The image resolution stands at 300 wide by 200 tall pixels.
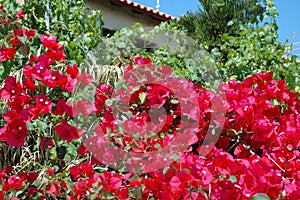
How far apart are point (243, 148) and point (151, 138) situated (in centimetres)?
36

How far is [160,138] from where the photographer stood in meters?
1.67

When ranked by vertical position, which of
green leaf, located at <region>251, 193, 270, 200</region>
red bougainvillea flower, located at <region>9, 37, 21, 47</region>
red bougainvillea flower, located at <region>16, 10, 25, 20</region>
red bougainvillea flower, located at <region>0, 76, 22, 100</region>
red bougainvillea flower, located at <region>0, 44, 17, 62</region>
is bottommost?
green leaf, located at <region>251, 193, 270, 200</region>

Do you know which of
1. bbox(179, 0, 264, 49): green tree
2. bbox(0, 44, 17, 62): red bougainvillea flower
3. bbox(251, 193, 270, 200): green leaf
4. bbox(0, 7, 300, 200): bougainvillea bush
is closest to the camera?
bbox(251, 193, 270, 200): green leaf

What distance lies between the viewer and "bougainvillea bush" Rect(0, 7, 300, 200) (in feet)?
4.54

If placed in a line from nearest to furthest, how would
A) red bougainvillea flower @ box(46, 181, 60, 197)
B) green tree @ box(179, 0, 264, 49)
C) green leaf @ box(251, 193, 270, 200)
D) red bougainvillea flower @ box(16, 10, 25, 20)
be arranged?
green leaf @ box(251, 193, 270, 200)
red bougainvillea flower @ box(46, 181, 60, 197)
red bougainvillea flower @ box(16, 10, 25, 20)
green tree @ box(179, 0, 264, 49)

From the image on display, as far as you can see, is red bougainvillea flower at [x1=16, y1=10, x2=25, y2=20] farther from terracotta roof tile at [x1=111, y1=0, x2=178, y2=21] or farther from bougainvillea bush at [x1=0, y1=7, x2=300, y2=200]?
terracotta roof tile at [x1=111, y1=0, x2=178, y2=21]

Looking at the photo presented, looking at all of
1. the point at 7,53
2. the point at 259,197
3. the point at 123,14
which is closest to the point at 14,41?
the point at 7,53

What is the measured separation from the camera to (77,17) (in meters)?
3.29

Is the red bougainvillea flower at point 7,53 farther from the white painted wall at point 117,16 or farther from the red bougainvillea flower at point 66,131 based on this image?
the white painted wall at point 117,16

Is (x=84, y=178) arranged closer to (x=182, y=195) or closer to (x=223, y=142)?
(x=182, y=195)

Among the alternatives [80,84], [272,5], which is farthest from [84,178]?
[272,5]

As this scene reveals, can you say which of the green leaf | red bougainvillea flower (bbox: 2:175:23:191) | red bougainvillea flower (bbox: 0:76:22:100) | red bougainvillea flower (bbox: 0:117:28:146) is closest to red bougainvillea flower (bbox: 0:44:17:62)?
red bougainvillea flower (bbox: 0:76:22:100)

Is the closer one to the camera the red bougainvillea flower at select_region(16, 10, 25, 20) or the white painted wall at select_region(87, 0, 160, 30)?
the red bougainvillea flower at select_region(16, 10, 25, 20)

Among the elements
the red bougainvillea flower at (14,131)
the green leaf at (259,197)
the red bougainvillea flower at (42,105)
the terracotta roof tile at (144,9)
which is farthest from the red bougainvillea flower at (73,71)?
the terracotta roof tile at (144,9)
